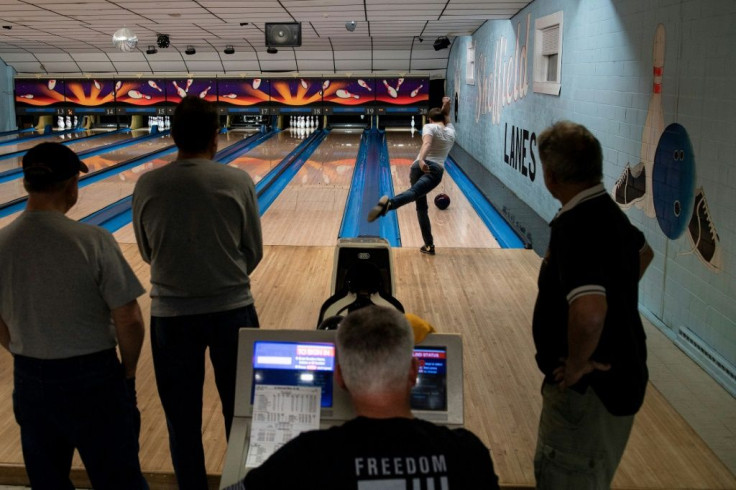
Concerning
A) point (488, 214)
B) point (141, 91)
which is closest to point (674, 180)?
point (488, 214)

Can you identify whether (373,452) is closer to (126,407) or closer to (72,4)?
(126,407)

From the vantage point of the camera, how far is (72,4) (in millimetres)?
7688

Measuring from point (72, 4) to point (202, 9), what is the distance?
1.34m

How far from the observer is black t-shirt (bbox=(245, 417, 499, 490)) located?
3.62 ft

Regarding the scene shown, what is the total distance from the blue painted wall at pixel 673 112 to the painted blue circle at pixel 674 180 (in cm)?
4

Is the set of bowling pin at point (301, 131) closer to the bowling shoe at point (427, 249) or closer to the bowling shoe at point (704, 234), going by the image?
the bowling shoe at point (427, 249)

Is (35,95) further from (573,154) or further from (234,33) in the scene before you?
(573,154)

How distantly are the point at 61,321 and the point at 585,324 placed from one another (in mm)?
1297

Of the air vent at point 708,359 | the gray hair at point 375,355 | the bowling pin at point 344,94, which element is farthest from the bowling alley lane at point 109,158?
the gray hair at point 375,355

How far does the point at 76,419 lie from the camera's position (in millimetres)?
1939

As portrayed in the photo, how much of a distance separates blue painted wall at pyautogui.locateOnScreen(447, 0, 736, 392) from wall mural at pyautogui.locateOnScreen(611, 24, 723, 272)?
0.02 m

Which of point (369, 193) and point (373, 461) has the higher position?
point (373, 461)

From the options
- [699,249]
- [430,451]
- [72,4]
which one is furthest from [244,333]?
[72,4]

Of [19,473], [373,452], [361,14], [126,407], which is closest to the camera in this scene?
[373,452]
